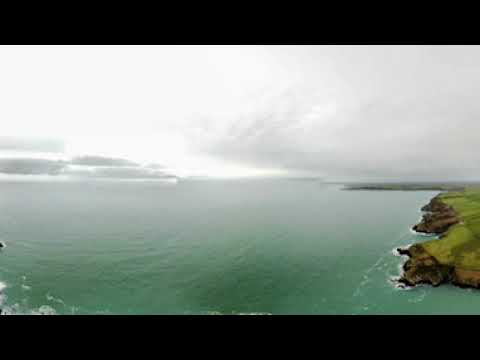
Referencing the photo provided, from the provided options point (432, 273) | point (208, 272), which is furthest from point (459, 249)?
point (208, 272)

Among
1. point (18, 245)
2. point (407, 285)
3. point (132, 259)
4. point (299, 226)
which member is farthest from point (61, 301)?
point (299, 226)

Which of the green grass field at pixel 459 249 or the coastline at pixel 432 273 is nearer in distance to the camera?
the coastline at pixel 432 273

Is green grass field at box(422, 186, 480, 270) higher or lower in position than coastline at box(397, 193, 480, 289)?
higher

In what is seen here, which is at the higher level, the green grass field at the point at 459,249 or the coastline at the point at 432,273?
the green grass field at the point at 459,249

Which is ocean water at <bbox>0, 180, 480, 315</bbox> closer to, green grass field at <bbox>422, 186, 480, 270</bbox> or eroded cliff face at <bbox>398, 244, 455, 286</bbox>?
eroded cliff face at <bbox>398, 244, 455, 286</bbox>

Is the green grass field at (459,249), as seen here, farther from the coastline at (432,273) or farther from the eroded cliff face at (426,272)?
the eroded cliff face at (426,272)

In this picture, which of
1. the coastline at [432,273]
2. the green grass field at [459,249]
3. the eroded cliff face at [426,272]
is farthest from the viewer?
the green grass field at [459,249]

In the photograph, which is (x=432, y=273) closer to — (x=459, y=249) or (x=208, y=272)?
(x=459, y=249)

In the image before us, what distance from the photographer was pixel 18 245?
36.6 metres

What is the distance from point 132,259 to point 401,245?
41.6 m

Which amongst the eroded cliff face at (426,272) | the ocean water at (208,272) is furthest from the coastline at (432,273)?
the ocean water at (208,272)

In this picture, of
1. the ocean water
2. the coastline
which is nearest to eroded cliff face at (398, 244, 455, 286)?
the coastline

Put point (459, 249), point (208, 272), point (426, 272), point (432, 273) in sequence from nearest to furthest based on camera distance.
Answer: point (432, 273) → point (426, 272) → point (459, 249) → point (208, 272)

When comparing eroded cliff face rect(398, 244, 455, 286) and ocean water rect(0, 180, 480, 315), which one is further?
eroded cliff face rect(398, 244, 455, 286)
